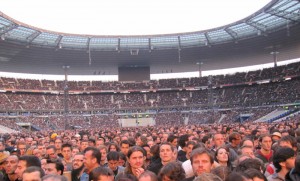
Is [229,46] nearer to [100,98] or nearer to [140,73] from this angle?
[140,73]

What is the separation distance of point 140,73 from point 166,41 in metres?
16.7

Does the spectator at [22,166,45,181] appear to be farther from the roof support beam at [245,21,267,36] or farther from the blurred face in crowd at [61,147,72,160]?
the roof support beam at [245,21,267,36]

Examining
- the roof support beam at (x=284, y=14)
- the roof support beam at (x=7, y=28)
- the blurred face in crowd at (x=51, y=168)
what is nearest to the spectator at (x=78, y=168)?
the blurred face in crowd at (x=51, y=168)

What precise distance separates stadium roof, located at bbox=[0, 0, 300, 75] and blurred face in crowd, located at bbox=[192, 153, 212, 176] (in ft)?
116

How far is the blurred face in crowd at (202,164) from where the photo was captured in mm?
5047

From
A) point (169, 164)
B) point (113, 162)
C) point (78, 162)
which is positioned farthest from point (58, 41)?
point (169, 164)

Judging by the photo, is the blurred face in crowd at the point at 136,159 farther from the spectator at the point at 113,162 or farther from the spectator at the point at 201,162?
the spectator at the point at 201,162

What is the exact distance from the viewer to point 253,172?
4.18 m

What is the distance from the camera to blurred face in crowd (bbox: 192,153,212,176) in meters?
5.05

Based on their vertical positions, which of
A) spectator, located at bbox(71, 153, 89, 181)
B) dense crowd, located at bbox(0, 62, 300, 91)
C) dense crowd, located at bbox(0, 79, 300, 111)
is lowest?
spectator, located at bbox(71, 153, 89, 181)

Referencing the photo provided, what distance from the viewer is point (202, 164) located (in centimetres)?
507

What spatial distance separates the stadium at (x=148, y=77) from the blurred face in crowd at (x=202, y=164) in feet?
122

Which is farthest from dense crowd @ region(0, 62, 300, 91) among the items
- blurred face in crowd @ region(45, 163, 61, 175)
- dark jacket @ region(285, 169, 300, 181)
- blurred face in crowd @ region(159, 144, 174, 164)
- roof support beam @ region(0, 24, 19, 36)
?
dark jacket @ region(285, 169, 300, 181)

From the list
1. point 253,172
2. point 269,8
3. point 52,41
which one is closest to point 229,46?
point 269,8
